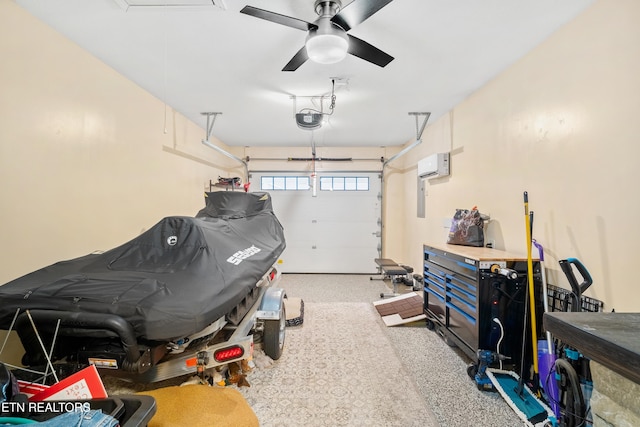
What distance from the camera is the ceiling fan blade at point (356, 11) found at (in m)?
1.49

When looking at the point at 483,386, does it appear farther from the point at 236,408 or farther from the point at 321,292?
the point at 321,292

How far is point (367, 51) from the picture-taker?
1.96m

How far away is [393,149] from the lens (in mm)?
5941

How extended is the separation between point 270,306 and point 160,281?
42.9 inches

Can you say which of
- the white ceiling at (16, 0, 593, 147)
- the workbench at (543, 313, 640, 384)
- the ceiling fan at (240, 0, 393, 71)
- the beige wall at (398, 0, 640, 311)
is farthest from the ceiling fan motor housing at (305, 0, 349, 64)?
the workbench at (543, 313, 640, 384)

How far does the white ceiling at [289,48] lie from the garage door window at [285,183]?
2309mm

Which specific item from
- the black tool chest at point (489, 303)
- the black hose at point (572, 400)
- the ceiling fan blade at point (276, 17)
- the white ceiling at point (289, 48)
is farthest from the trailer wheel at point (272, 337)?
the white ceiling at point (289, 48)

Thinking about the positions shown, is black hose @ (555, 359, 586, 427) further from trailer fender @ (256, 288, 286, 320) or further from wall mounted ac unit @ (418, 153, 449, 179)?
wall mounted ac unit @ (418, 153, 449, 179)

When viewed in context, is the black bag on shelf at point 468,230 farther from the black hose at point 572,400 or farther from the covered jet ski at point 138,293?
the covered jet ski at point 138,293

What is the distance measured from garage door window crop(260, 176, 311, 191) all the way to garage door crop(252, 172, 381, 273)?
0.08ft

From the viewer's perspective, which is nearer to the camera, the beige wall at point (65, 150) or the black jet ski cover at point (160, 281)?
the black jet ski cover at point (160, 281)

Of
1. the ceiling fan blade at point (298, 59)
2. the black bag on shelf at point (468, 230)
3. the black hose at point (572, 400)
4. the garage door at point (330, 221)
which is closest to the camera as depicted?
the black hose at point (572, 400)

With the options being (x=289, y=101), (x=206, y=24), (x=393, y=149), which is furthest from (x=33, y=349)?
(x=393, y=149)

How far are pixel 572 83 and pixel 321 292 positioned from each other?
406 cm
